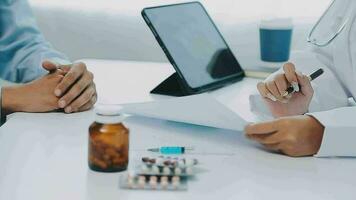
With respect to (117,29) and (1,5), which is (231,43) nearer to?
(117,29)

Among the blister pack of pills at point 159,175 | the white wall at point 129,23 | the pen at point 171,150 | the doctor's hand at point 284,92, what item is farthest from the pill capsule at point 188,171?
the white wall at point 129,23

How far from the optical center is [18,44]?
1788 millimetres

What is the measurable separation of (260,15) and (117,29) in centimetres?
50

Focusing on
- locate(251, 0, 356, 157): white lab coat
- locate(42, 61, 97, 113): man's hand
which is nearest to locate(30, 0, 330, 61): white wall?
locate(251, 0, 356, 157): white lab coat

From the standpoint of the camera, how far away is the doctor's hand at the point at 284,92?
50.8 inches

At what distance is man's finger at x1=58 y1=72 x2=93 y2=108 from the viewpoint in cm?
137

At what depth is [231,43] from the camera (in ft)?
7.10

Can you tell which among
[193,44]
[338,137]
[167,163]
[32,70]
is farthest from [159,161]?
[32,70]

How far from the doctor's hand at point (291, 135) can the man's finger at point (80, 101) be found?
42cm

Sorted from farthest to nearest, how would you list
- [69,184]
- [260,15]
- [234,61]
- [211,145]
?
[260,15], [234,61], [211,145], [69,184]

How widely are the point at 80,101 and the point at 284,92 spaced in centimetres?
44

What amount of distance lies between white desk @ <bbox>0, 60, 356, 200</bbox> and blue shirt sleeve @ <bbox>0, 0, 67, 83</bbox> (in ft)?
1.39

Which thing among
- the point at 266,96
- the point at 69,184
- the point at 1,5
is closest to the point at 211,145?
the point at 266,96

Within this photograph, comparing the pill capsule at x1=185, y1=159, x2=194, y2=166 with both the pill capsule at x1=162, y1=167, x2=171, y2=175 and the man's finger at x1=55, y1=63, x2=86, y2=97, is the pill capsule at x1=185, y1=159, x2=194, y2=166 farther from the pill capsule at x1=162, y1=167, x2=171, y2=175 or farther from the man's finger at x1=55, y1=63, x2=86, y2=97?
the man's finger at x1=55, y1=63, x2=86, y2=97
